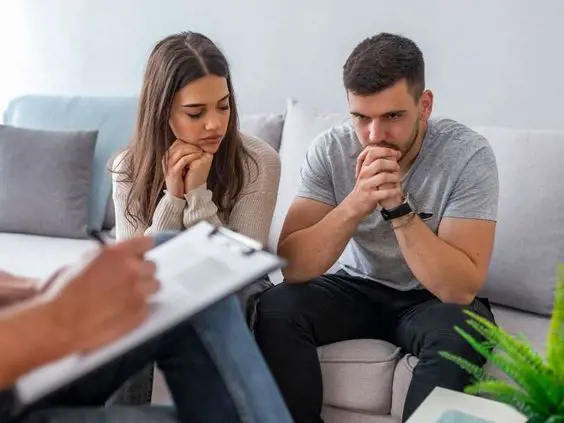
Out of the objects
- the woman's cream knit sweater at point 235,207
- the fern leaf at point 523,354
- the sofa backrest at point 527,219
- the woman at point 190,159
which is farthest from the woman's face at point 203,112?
the fern leaf at point 523,354

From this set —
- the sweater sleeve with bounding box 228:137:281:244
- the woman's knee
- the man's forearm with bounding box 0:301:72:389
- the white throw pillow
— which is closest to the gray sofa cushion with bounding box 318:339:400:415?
the woman's knee

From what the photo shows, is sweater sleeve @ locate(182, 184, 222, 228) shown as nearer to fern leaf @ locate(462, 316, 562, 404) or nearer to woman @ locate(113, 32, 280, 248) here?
woman @ locate(113, 32, 280, 248)

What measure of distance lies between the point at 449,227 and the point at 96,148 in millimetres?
1397

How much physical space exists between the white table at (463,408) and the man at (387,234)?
14cm

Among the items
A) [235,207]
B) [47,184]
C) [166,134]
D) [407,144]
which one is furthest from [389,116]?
[47,184]

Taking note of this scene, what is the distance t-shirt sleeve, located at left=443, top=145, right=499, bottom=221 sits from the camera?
5.09 ft

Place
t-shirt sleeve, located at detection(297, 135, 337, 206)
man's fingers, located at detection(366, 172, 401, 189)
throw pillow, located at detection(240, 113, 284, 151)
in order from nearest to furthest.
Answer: man's fingers, located at detection(366, 172, 401, 189), t-shirt sleeve, located at detection(297, 135, 337, 206), throw pillow, located at detection(240, 113, 284, 151)

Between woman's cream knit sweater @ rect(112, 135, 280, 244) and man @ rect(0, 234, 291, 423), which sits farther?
woman's cream knit sweater @ rect(112, 135, 280, 244)

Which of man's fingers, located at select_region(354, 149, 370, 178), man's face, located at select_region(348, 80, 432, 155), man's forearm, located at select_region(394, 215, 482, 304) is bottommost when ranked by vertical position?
man's forearm, located at select_region(394, 215, 482, 304)

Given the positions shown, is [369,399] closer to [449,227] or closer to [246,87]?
[449,227]

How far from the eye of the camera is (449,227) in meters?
1.56

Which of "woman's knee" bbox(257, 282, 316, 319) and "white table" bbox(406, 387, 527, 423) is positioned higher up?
"white table" bbox(406, 387, 527, 423)

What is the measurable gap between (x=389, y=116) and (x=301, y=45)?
1021mm

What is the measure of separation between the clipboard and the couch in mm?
285
